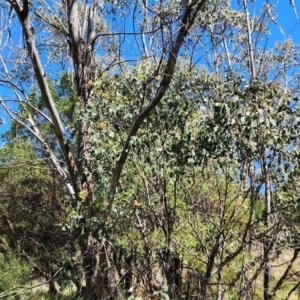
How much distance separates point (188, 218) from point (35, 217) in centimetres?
964

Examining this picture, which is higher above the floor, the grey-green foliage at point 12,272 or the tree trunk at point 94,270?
the grey-green foliage at point 12,272

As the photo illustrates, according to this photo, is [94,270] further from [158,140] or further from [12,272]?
[12,272]

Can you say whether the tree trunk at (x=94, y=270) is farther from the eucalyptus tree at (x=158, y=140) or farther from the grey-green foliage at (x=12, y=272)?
the grey-green foliage at (x=12, y=272)

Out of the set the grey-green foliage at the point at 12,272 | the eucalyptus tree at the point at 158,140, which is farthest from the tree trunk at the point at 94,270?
the grey-green foliage at the point at 12,272

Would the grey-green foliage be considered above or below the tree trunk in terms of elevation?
above

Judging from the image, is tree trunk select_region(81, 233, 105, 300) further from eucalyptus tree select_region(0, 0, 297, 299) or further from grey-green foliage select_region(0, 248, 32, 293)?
grey-green foliage select_region(0, 248, 32, 293)

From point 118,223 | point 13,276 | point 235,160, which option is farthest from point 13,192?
point 235,160

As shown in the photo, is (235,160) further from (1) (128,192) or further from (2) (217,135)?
(1) (128,192)

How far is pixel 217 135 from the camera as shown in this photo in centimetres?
427

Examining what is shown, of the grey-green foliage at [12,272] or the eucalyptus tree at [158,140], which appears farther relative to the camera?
the grey-green foliage at [12,272]

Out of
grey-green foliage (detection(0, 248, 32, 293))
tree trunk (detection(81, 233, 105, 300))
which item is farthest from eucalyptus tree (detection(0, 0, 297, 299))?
grey-green foliage (detection(0, 248, 32, 293))

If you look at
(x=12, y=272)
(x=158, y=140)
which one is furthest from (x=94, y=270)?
(x=12, y=272)

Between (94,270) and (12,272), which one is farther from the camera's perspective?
(12,272)

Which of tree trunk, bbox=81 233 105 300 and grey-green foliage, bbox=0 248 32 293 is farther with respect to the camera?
grey-green foliage, bbox=0 248 32 293
